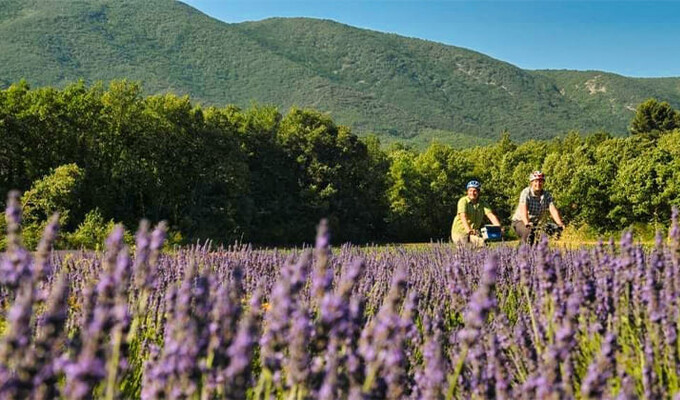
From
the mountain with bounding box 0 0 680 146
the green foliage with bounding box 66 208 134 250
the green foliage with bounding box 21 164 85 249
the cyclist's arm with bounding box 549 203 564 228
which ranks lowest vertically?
the green foliage with bounding box 66 208 134 250

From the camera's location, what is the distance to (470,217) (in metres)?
9.17

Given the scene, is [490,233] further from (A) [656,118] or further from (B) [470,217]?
(A) [656,118]

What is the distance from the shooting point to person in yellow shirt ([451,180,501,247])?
880cm

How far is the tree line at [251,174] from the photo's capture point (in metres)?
26.4

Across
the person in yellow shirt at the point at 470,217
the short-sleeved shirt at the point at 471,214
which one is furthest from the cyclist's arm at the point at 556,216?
the short-sleeved shirt at the point at 471,214

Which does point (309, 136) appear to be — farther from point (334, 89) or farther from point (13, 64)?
point (334, 89)

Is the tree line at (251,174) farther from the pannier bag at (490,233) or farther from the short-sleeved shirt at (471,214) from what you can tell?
the pannier bag at (490,233)

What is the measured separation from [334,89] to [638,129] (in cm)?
11798

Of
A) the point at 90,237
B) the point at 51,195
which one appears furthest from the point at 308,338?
the point at 51,195

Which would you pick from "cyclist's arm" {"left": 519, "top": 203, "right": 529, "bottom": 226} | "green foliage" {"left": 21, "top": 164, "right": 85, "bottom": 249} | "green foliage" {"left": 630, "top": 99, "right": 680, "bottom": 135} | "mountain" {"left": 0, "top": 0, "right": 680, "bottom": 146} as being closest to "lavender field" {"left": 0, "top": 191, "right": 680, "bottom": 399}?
"cyclist's arm" {"left": 519, "top": 203, "right": 529, "bottom": 226}

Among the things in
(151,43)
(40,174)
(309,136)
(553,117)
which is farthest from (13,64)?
(553,117)

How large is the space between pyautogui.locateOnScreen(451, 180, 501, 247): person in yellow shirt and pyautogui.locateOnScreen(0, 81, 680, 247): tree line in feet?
28.8

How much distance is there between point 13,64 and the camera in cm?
12756

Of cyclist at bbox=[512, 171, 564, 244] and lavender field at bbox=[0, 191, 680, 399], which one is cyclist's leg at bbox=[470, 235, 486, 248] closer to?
cyclist at bbox=[512, 171, 564, 244]
